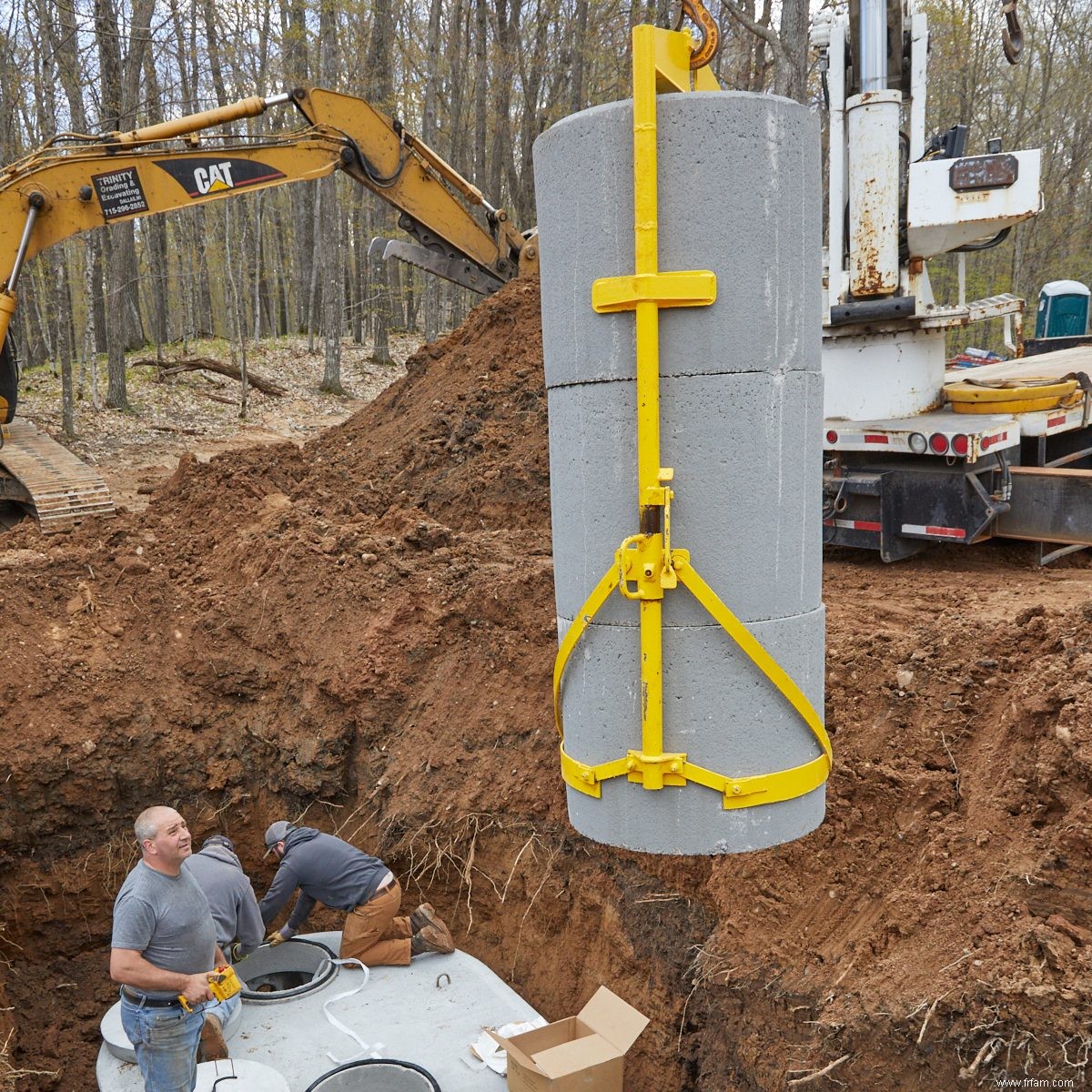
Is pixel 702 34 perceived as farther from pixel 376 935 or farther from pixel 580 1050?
pixel 376 935

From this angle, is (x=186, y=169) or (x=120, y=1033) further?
(x=186, y=169)

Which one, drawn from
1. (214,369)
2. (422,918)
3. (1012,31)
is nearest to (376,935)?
(422,918)

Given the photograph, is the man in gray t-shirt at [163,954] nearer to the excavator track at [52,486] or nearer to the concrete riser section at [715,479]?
the concrete riser section at [715,479]

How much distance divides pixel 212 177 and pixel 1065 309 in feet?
39.8

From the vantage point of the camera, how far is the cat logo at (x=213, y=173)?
9.16 meters

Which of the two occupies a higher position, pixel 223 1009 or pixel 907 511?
pixel 907 511

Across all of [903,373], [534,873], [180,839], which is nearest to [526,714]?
[534,873]

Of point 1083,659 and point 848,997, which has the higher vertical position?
point 1083,659

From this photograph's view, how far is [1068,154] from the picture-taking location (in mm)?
27844

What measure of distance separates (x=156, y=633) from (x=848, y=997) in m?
5.66

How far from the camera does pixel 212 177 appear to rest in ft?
30.4

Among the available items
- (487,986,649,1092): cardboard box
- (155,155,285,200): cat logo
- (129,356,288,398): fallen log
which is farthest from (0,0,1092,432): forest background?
(487,986,649,1092): cardboard box

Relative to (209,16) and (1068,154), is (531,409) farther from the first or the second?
(1068,154)

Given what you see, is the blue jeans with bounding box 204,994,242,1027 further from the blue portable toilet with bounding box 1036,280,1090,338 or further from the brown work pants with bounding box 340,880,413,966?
the blue portable toilet with bounding box 1036,280,1090,338
